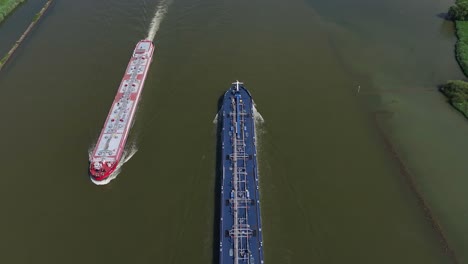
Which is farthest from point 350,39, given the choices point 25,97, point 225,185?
point 25,97

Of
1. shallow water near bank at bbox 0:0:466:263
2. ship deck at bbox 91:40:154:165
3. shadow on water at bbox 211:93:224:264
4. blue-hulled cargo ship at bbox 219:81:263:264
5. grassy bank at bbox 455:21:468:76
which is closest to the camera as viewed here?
blue-hulled cargo ship at bbox 219:81:263:264

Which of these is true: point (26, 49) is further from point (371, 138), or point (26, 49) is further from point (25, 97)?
point (371, 138)

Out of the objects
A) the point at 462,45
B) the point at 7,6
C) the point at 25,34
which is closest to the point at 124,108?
the point at 25,34

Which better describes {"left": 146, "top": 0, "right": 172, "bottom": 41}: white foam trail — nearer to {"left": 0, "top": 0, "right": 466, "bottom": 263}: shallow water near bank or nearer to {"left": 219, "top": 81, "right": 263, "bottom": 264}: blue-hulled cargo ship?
{"left": 0, "top": 0, "right": 466, "bottom": 263}: shallow water near bank

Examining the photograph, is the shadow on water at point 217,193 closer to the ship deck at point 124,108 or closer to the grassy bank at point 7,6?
the ship deck at point 124,108

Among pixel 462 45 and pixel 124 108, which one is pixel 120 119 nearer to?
pixel 124 108

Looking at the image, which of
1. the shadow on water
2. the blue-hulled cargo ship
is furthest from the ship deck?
the blue-hulled cargo ship
